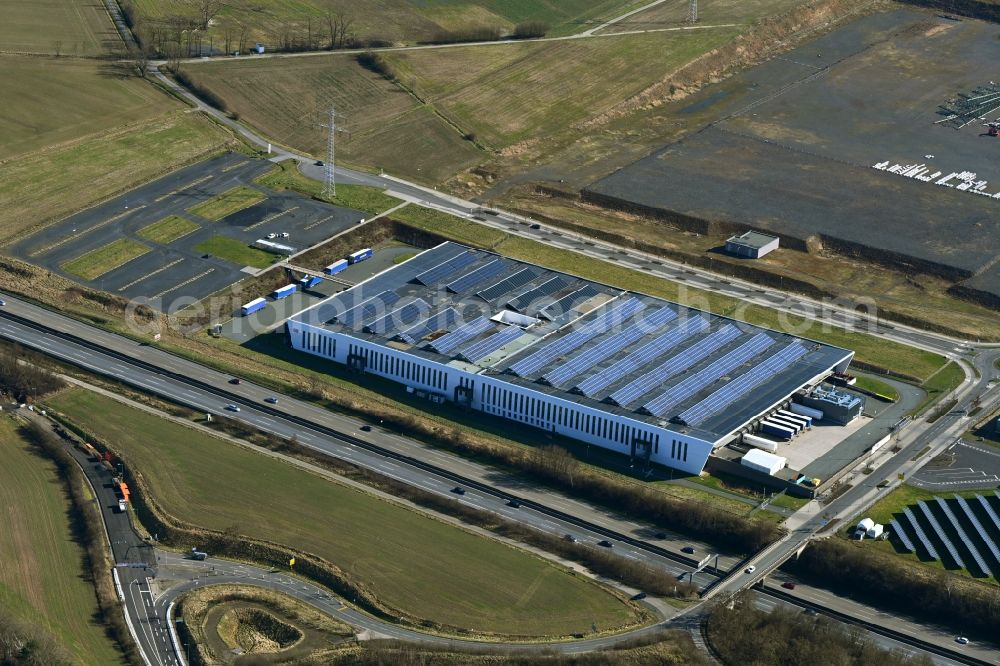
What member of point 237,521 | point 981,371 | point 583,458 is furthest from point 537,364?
point 981,371

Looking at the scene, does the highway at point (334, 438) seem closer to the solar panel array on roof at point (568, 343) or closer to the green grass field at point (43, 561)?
the green grass field at point (43, 561)

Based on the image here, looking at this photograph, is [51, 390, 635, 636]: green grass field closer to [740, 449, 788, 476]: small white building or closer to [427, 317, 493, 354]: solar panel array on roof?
[427, 317, 493, 354]: solar panel array on roof

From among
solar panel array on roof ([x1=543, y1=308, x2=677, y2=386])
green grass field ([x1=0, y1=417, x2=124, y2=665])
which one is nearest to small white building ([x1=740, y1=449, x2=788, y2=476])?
solar panel array on roof ([x1=543, y1=308, x2=677, y2=386])

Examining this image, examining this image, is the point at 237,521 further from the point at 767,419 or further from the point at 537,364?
the point at 767,419

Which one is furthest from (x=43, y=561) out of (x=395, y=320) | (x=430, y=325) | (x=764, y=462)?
(x=764, y=462)

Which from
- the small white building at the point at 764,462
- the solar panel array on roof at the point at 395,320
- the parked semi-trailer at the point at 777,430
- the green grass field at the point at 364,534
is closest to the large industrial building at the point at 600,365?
the solar panel array on roof at the point at 395,320
